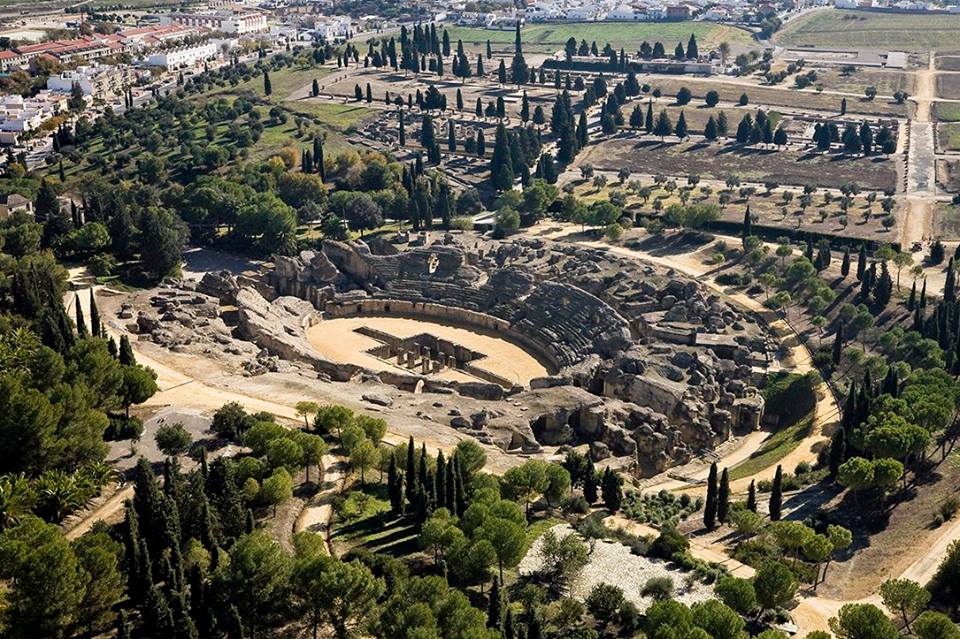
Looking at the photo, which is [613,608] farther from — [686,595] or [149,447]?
[149,447]

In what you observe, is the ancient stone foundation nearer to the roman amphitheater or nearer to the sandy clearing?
the roman amphitheater

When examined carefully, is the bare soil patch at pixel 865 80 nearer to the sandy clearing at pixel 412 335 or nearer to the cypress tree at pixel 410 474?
the sandy clearing at pixel 412 335

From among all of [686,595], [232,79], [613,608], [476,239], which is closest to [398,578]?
[613,608]

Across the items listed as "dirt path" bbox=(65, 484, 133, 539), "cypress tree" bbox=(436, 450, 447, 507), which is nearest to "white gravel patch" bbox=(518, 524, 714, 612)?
"cypress tree" bbox=(436, 450, 447, 507)

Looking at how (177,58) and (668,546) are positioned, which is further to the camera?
(177,58)

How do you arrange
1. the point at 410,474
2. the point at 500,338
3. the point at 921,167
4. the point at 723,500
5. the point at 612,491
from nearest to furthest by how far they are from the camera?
the point at 410,474, the point at 723,500, the point at 612,491, the point at 500,338, the point at 921,167

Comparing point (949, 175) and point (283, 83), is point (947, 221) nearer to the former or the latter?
point (949, 175)

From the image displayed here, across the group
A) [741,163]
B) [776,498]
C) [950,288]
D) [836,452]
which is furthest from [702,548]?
[741,163]
